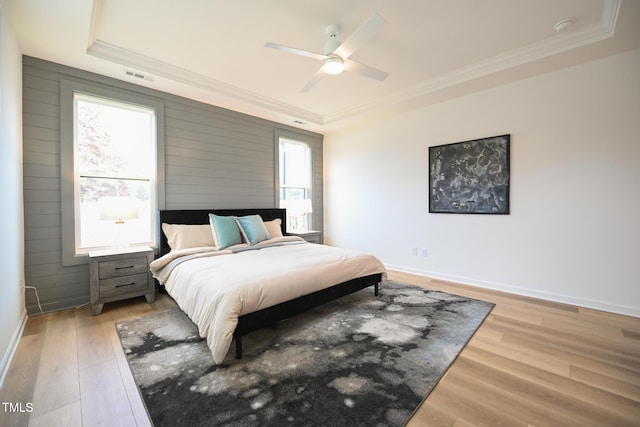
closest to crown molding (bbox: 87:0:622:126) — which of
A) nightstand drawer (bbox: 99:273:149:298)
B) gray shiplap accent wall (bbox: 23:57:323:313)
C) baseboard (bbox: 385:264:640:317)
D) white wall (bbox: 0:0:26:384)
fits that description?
gray shiplap accent wall (bbox: 23:57:323:313)

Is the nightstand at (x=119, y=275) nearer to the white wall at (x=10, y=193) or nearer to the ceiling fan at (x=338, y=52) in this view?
the white wall at (x=10, y=193)

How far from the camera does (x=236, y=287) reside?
80.5 inches

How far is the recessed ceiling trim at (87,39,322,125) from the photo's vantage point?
281cm

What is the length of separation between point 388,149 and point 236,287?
3.69 metres

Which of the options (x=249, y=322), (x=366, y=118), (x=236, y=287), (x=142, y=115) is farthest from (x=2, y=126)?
(x=366, y=118)

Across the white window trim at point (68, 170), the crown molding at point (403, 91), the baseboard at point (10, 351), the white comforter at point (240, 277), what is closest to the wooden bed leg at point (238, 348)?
the white comforter at point (240, 277)

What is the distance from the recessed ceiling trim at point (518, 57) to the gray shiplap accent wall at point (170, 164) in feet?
7.26

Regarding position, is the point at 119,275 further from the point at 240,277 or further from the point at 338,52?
the point at 338,52

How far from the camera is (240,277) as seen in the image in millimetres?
2207

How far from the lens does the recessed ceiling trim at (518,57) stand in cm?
247

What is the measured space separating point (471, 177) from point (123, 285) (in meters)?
4.58

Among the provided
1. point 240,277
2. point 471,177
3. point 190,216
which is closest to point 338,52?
point 240,277

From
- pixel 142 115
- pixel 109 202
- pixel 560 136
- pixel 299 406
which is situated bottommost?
pixel 299 406

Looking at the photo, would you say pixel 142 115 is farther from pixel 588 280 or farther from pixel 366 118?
pixel 588 280
